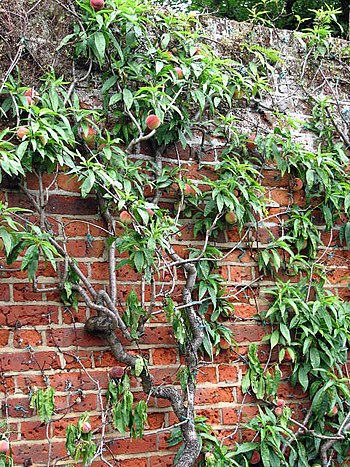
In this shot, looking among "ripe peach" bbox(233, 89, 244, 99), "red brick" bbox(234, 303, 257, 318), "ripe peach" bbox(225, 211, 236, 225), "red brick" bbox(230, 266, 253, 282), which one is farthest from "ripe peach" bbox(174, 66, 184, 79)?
"red brick" bbox(234, 303, 257, 318)

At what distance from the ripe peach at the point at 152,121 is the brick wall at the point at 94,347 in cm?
18

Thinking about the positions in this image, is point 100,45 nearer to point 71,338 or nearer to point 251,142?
point 251,142

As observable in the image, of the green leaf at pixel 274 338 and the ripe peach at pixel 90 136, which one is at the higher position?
the ripe peach at pixel 90 136

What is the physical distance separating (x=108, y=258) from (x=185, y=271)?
34cm

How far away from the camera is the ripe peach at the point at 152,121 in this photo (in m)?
2.42

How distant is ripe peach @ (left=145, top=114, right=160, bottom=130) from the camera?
7.93 feet

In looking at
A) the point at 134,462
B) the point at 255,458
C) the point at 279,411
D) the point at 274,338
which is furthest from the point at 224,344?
the point at 134,462

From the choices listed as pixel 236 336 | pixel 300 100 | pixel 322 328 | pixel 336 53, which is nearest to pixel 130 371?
pixel 236 336

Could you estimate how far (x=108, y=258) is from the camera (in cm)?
241

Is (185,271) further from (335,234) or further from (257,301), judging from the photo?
(335,234)

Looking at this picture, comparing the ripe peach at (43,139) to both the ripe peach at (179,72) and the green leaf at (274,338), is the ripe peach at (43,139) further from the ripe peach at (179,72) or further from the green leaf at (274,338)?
the green leaf at (274,338)

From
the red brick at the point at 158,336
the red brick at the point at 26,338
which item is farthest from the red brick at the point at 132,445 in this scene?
the red brick at the point at 26,338

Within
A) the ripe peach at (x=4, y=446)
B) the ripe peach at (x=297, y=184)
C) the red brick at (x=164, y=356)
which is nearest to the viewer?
the ripe peach at (x=4, y=446)

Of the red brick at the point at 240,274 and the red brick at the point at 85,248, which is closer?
the red brick at the point at 85,248
